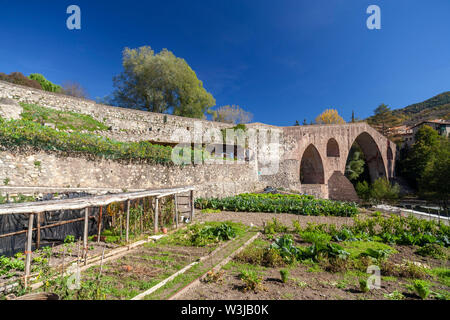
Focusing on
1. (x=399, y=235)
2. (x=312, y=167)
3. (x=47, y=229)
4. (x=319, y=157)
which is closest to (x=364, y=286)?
(x=399, y=235)

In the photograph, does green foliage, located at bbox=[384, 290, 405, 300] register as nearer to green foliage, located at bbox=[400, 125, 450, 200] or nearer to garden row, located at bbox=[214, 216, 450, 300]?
garden row, located at bbox=[214, 216, 450, 300]

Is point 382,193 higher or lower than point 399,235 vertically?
lower

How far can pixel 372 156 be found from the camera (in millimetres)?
35594

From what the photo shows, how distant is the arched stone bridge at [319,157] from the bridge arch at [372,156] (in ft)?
0.95

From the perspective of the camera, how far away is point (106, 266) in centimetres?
500

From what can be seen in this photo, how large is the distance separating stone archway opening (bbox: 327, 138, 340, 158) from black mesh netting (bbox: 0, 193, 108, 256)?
29008 millimetres

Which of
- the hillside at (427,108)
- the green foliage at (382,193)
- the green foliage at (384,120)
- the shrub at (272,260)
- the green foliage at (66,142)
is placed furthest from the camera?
the hillside at (427,108)

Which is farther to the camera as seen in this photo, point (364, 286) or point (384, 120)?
point (384, 120)

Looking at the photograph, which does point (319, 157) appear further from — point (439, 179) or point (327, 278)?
point (327, 278)

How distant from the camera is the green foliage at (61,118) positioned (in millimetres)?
12195

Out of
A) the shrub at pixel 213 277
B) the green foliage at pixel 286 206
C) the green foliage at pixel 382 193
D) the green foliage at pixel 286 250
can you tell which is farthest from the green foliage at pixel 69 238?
the green foliage at pixel 382 193

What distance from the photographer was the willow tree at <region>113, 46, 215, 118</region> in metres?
25.7

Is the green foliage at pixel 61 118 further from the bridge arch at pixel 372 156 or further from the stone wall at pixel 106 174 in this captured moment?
the bridge arch at pixel 372 156

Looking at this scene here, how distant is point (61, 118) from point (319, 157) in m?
26.6
